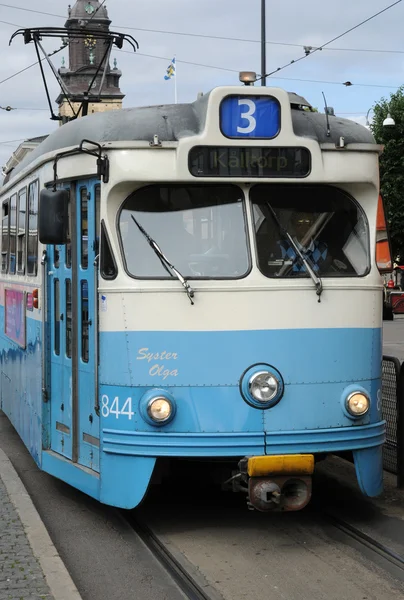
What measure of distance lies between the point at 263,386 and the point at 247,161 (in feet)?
4.94

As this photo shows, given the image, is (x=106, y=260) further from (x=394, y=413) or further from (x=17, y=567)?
(x=394, y=413)

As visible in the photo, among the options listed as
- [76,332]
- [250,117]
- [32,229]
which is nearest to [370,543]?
[76,332]

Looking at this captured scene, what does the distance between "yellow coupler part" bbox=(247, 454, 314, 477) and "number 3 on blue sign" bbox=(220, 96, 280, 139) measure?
2.13 m

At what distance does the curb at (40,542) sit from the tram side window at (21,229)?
202 centimetres

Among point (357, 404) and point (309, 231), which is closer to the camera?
point (357, 404)

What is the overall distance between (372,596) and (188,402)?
5.65ft

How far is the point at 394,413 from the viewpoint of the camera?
8.91 metres

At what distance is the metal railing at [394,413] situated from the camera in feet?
28.0

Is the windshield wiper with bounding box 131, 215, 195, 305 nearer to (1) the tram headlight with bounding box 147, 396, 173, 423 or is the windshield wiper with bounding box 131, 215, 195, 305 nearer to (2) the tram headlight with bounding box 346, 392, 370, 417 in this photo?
(1) the tram headlight with bounding box 147, 396, 173, 423

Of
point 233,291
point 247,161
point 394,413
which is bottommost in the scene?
point 394,413

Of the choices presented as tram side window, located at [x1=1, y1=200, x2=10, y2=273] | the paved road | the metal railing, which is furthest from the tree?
the metal railing

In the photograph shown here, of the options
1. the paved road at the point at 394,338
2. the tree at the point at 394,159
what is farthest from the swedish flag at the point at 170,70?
the tree at the point at 394,159

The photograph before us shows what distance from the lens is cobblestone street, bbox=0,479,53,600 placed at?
18.1 feet

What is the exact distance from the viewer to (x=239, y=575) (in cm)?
623
